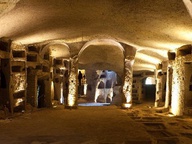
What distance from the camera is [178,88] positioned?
27.6 ft

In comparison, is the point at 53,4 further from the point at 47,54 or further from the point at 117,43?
the point at 47,54

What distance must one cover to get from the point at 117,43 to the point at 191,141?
7.00 metres

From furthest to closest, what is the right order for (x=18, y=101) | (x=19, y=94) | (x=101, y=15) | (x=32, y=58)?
(x=32, y=58) → (x=19, y=94) → (x=18, y=101) → (x=101, y=15)

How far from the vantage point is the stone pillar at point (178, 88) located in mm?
8095

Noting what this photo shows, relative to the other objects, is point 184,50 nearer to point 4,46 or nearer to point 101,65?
point 4,46

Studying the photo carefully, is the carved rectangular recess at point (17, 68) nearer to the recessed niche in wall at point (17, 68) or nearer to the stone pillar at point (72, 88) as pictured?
the recessed niche in wall at point (17, 68)

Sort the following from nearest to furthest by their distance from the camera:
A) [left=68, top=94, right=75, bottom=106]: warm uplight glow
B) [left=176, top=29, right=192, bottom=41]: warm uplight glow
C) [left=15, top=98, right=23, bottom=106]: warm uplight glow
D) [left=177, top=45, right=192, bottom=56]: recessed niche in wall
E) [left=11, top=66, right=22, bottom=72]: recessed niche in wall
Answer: [left=176, top=29, right=192, bottom=41]: warm uplight glow
[left=177, top=45, right=192, bottom=56]: recessed niche in wall
[left=15, top=98, right=23, bottom=106]: warm uplight glow
[left=11, top=66, right=22, bottom=72]: recessed niche in wall
[left=68, top=94, right=75, bottom=106]: warm uplight glow

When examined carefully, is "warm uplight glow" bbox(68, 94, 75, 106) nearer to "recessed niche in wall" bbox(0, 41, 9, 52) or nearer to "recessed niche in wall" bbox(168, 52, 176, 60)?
"recessed niche in wall" bbox(0, 41, 9, 52)

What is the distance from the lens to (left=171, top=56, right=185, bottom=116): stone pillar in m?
8.10

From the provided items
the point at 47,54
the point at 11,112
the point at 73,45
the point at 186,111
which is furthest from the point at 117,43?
the point at 11,112

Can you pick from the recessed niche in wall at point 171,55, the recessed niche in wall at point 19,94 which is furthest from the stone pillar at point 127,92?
the recessed niche in wall at point 19,94

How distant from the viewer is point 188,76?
26.3 ft

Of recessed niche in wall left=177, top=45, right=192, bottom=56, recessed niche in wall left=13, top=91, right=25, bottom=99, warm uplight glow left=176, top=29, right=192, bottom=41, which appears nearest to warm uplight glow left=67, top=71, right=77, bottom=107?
recessed niche in wall left=13, top=91, right=25, bottom=99

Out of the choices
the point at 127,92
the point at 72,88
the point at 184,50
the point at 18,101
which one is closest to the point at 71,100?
the point at 72,88
